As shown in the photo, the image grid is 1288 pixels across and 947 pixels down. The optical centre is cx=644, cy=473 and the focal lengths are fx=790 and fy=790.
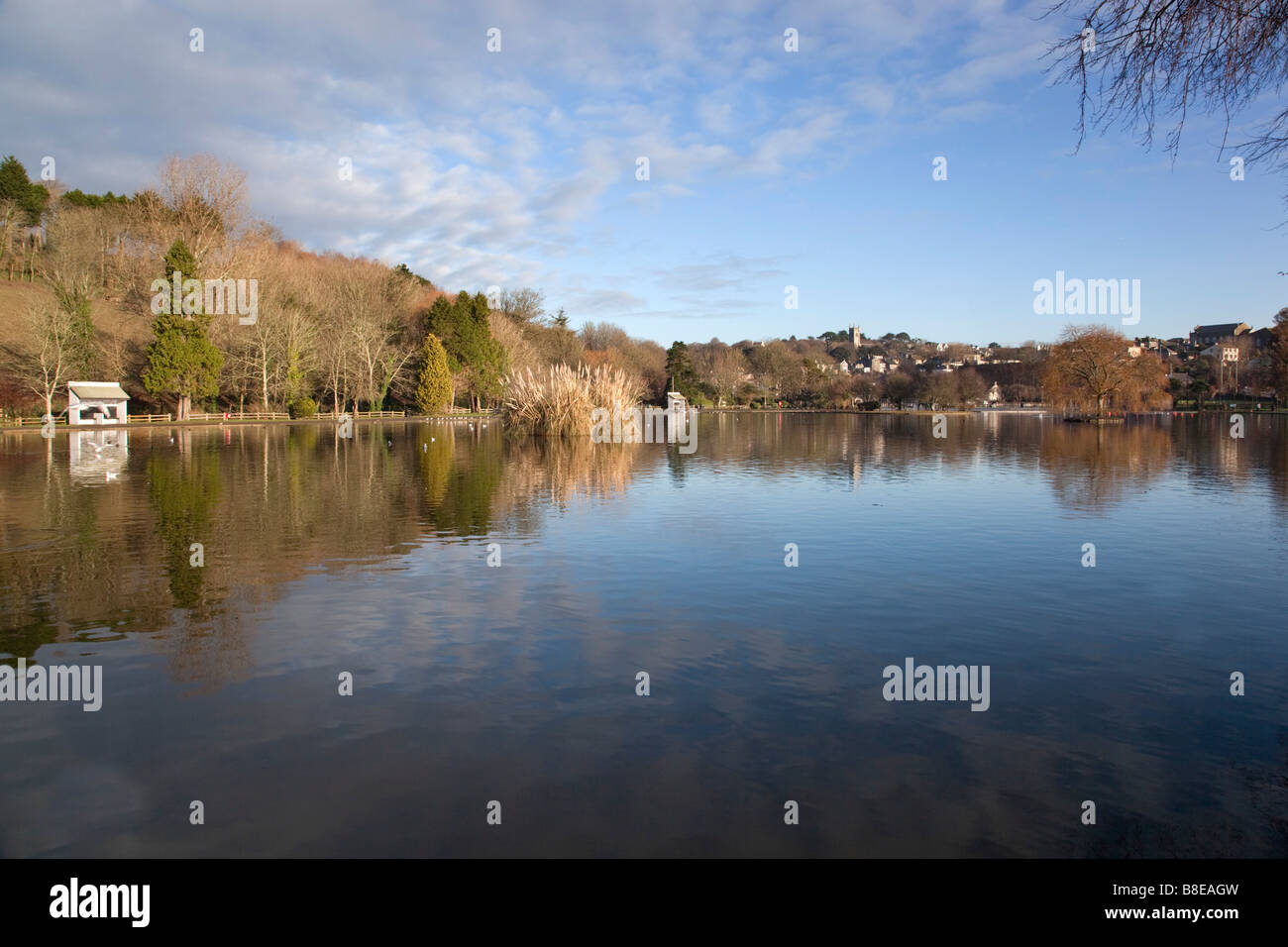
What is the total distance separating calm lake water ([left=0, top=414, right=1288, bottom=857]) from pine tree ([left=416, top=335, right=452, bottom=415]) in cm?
5283

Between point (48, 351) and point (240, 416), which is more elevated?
point (48, 351)

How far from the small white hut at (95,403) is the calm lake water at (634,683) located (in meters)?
39.6

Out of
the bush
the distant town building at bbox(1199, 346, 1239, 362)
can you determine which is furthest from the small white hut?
the distant town building at bbox(1199, 346, 1239, 362)

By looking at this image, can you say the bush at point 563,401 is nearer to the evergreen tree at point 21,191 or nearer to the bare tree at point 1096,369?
the bare tree at point 1096,369

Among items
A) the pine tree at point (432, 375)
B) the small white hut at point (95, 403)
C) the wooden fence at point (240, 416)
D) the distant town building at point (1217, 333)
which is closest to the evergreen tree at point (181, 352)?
the small white hut at point (95, 403)

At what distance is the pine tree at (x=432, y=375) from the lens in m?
66.2

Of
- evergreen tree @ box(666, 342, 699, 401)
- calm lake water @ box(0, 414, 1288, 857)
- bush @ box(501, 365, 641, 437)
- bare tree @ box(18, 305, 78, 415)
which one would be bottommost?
calm lake water @ box(0, 414, 1288, 857)

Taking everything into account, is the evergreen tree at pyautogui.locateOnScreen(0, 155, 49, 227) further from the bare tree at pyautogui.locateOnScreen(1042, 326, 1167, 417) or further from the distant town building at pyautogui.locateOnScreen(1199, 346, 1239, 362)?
the distant town building at pyautogui.locateOnScreen(1199, 346, 1239, 362)

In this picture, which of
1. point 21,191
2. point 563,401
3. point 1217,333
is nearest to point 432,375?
point 563,401

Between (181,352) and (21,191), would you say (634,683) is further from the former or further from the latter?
(21,191)

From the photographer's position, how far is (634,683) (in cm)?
620

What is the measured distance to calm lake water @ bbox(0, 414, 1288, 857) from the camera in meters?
4.20

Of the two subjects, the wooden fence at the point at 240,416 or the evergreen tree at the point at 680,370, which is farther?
the evergreen tree at the point at 680,370

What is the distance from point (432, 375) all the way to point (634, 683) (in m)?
63.3
